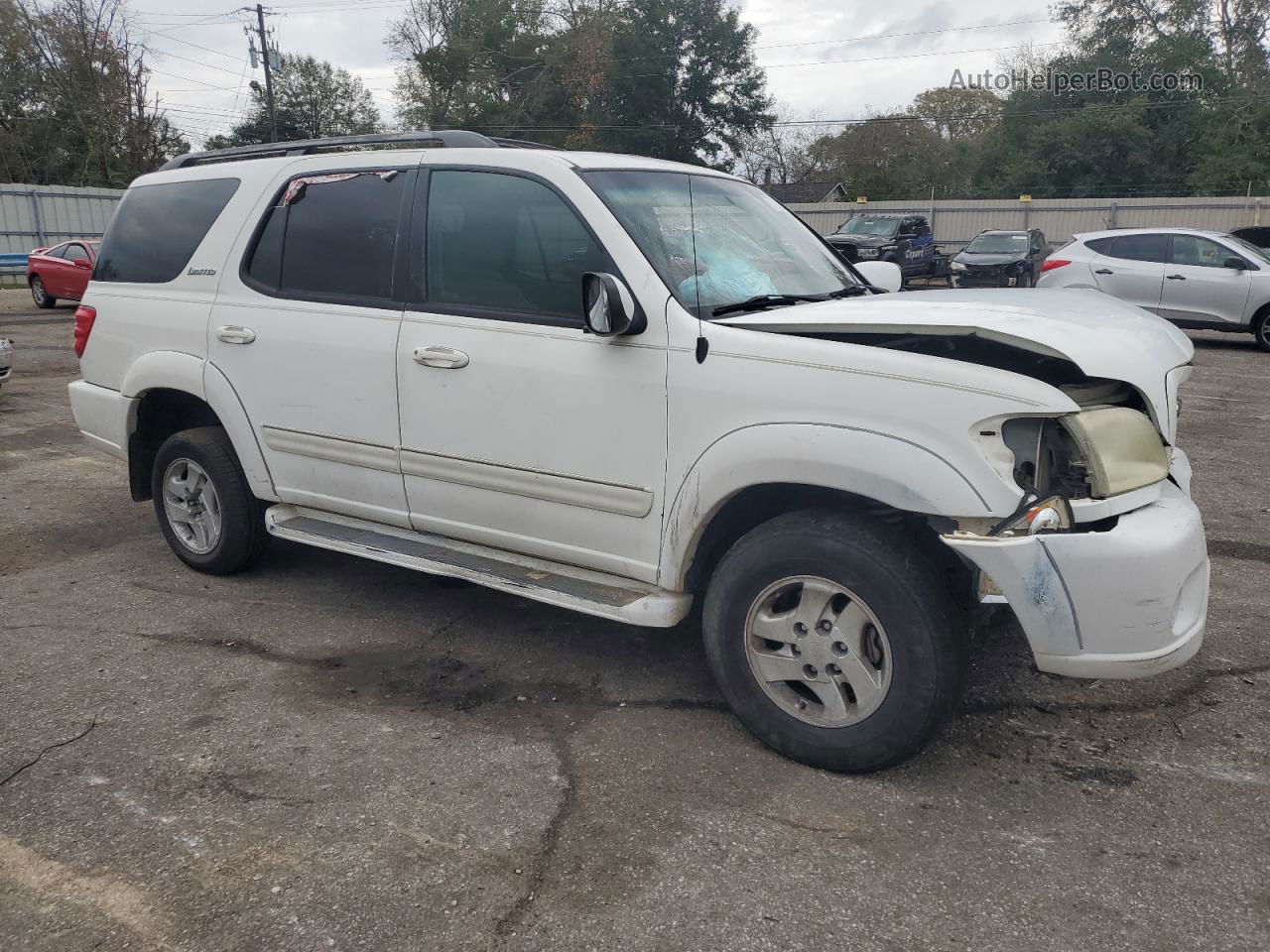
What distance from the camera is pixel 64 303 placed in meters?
22.0

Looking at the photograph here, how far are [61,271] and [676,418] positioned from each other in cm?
2064

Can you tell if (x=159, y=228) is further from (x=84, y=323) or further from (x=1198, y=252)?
(x=1198, y=252)

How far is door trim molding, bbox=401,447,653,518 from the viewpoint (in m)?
3.63

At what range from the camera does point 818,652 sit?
10.7 feet

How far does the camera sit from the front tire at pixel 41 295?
814 inches

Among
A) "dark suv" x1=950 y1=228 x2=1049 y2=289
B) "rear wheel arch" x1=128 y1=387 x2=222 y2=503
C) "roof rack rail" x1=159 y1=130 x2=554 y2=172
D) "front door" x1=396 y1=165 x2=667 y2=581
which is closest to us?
"front door" x1=396 y1=165 x2=667 y2=581

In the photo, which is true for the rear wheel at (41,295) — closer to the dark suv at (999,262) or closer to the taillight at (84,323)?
the taillight at (84,323)

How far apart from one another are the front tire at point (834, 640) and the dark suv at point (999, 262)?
17.6 metres

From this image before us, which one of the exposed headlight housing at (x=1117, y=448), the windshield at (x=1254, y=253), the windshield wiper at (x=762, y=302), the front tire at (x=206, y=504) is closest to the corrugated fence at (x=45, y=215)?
the front tire at (x=206, y=504)

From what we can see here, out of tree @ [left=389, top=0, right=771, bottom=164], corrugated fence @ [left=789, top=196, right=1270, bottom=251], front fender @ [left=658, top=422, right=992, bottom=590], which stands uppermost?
tree @ [left=389, top=0, right=771, bottom=164]

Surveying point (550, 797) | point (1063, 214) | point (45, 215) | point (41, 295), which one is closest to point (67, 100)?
point (45, 215)

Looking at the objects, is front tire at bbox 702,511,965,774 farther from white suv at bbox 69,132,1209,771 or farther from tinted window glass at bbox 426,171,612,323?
tinted window glass at bbox 426,171,612,323

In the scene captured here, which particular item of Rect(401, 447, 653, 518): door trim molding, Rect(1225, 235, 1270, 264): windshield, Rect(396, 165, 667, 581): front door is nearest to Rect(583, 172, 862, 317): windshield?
Rect(396, 165, 667, 581): front door

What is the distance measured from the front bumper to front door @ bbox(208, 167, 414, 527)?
2446 mm
